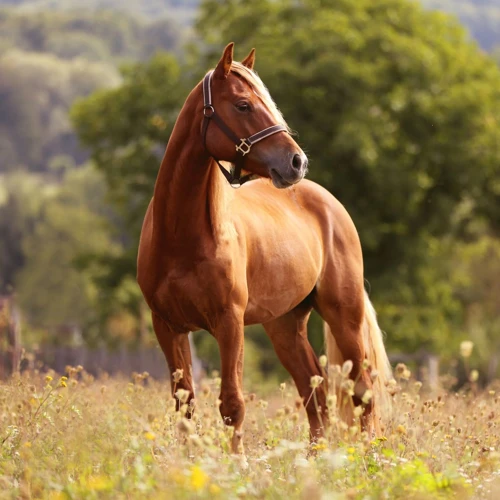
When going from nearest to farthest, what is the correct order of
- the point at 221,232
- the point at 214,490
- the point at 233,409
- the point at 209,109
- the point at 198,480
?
the point at 198,480 → the point at 214,490 → the point at 233,409 → the point at 209,109 → the point at 221,232

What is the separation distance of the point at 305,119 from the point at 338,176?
153 cm

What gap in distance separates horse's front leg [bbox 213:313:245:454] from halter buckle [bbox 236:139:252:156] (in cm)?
100

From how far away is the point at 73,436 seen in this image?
529cm

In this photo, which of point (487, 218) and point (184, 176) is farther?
point (487, 218)

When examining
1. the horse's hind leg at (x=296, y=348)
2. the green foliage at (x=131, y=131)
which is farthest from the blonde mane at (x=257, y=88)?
the green foliage at (x=131, y=131)

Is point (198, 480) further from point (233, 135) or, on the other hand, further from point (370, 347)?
point (370, 347)

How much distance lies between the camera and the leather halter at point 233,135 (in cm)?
619

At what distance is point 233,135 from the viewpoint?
6.26m

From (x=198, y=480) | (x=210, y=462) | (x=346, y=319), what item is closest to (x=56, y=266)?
(x=346, y=319)

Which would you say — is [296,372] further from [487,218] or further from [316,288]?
[487,218]

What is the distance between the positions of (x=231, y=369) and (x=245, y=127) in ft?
4.88

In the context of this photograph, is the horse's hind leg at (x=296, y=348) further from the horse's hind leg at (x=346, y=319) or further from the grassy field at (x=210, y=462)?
the grassy field at (x=210, y=462)

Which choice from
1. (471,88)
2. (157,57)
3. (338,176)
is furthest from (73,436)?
(157,57)

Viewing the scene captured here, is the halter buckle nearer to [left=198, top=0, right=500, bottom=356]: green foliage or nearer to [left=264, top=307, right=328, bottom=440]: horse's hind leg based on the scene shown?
[left=264, top=307, right=328, bottom=440]: horse's hind leg
